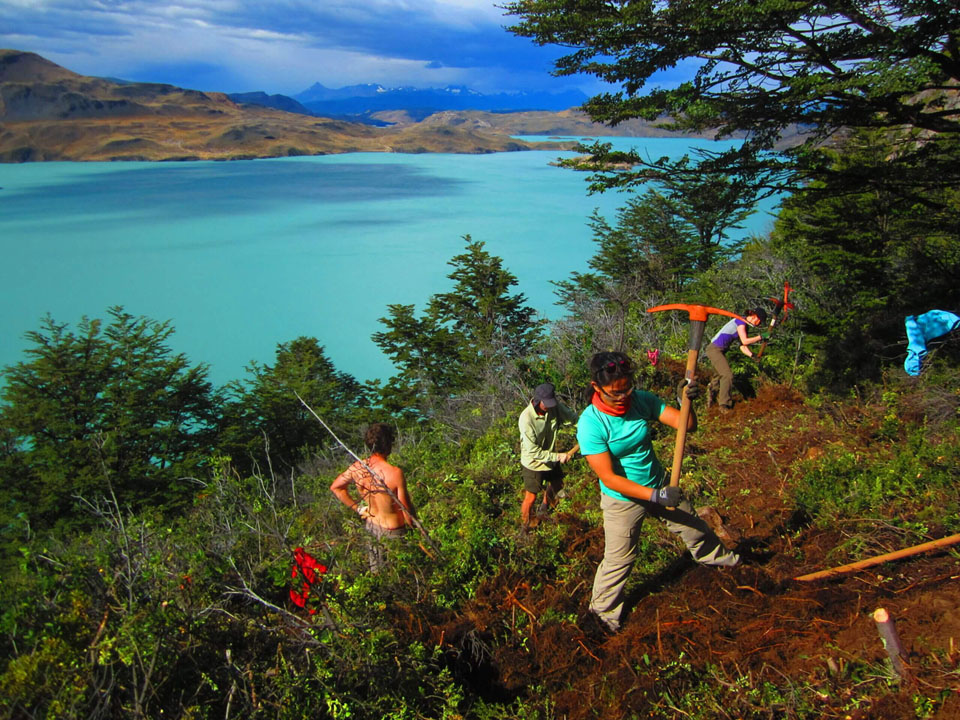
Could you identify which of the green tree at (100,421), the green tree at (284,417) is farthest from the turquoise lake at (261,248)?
the green tree at (100,421)

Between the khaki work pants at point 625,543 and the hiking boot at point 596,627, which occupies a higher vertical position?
the khaki work pants at point 625,543

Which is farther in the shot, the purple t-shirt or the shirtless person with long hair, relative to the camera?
the purple t-shirt

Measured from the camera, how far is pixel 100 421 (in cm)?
1997

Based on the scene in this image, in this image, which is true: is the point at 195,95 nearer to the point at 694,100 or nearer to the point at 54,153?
the point at 54,153

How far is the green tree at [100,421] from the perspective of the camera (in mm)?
17250

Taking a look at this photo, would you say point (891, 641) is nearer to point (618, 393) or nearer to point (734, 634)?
point (734, 634)

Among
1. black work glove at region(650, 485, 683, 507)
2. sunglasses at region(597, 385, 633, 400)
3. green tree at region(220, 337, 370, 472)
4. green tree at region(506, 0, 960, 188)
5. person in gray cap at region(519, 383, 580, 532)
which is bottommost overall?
green tree at region(220, 337, 370, 472)

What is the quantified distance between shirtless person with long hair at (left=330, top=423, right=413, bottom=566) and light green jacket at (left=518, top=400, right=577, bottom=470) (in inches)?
44.5

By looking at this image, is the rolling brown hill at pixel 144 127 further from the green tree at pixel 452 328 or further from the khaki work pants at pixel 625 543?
the khaki work pants at pixel 625 543

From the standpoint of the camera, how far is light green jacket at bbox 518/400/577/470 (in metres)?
4.32

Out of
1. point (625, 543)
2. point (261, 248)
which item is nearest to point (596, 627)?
point (625, 543)

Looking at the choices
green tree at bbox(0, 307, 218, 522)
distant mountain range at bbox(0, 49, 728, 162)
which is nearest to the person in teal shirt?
green tree at bbox(0, 307, 218, 522)

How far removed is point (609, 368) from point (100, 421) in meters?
21.9

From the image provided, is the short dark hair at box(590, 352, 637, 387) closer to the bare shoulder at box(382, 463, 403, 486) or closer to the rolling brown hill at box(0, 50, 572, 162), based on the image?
the bare shoulder at box(382, 463, 403, 486)
